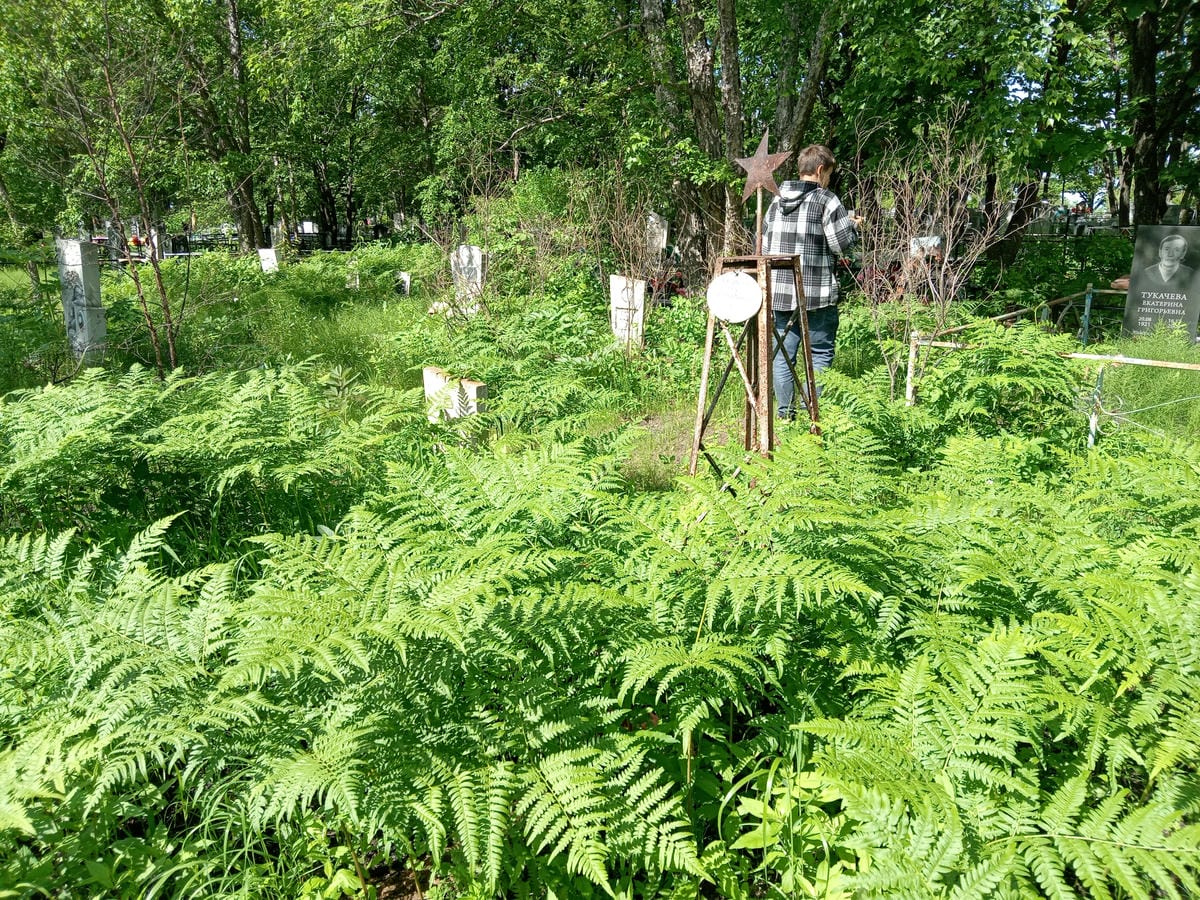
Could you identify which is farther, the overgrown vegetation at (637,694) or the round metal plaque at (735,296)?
the round metal plaque at (735,296)

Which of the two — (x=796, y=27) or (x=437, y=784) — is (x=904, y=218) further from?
(x=437, y=784)

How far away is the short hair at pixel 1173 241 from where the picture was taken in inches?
358

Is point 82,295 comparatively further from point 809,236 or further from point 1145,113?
point 1145,113

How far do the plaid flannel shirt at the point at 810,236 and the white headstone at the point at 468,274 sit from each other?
4122 millimetres

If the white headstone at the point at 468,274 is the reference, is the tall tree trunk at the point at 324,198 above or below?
above

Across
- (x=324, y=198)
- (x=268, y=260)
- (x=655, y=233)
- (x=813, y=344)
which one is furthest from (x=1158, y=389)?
(x=324, y=198)

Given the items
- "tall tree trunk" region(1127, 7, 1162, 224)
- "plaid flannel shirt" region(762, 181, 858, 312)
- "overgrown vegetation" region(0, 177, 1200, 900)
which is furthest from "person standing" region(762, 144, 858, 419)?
"tall tree trunk" region(1127, 7, 1162, 224)

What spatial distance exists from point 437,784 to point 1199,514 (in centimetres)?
287

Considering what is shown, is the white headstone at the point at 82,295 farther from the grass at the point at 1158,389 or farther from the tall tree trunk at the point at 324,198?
the tall tree trunk at the point at 324,198

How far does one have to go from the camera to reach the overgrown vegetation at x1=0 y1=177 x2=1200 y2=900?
1789 millimetres

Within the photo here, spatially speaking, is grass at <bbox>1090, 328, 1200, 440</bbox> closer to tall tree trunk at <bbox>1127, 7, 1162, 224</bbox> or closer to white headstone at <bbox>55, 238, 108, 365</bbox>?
tall tree trunk at <bbox>1127, 7, 1162, 224</bbox>

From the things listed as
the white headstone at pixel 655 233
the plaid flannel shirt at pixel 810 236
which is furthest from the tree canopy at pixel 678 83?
the plaid flannel shirt at pixel 810 236

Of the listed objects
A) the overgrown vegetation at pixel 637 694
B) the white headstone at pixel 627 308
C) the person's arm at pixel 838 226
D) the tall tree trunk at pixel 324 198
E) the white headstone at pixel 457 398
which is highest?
the tall tree trunk at pixel 324 198

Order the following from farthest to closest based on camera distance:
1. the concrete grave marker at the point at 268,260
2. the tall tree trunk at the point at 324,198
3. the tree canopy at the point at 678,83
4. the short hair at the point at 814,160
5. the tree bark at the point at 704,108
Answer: the tall tree trunk at the point at 324,198 < the concrete grave marker at the point at 268,260 < the tree bark at the point at 704,108 < the tree canopy at the point at 678,83 < the short hair at the point at 814,160
